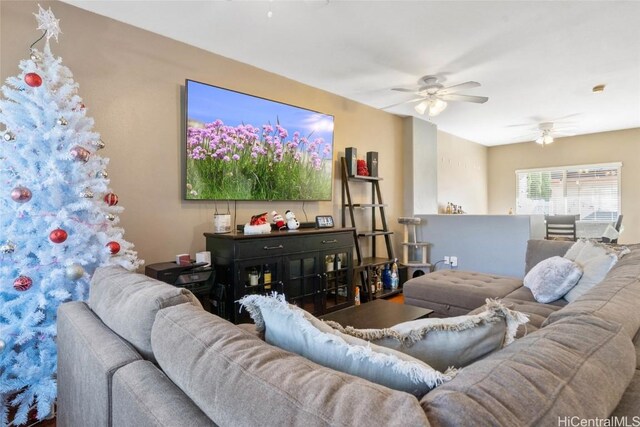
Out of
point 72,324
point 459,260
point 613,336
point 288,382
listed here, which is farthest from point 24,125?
point 459,260

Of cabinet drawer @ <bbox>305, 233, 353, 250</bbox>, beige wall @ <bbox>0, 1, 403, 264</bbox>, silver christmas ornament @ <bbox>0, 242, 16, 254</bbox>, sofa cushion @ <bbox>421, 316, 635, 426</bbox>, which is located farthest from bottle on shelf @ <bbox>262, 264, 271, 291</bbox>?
sofa cushion @ <bbox>421, 316, 635, 426</bbox>

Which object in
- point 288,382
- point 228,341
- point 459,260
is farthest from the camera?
point 459,260

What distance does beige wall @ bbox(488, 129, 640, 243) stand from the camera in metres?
6.07

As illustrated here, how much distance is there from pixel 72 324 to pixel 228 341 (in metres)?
0.95

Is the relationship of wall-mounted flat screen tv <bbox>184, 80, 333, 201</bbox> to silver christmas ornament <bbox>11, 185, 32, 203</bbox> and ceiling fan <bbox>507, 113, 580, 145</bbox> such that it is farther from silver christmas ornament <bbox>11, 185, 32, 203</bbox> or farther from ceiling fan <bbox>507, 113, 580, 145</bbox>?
ceiling fan <bbox>507, 113, 580, 145</bbox>

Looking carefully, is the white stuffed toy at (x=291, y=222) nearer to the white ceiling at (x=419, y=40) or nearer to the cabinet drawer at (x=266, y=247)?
the cabinet drawer at (x=266, y=247)

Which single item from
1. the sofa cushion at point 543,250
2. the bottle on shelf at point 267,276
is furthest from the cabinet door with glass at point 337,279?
the sofa cushion at point 543,250

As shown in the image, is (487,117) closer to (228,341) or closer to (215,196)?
(215,196)

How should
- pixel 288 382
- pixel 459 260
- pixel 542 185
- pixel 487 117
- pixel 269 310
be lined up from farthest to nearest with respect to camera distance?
1. pixel 542 185
2. pixel 487 117
3. pixel 459 260
4. pixel 269 310
5. pixel 288 382

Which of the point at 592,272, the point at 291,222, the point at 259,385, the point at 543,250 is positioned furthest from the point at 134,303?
the point at 543,250

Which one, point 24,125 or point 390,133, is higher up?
point 390,133

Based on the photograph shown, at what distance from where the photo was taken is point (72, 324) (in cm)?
135

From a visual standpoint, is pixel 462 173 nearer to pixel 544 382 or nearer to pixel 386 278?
pixel 386 278

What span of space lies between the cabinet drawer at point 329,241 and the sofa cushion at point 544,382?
99.3 inches
